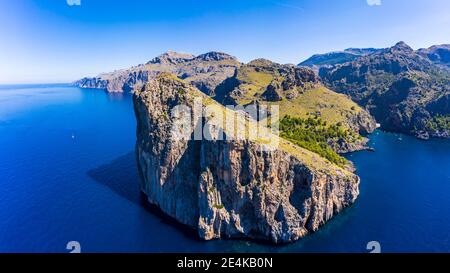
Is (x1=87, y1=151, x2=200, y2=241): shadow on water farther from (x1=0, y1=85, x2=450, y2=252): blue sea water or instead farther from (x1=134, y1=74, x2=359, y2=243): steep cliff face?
(x1=134, y1=74, x2=359, y2=243): steep cliff face

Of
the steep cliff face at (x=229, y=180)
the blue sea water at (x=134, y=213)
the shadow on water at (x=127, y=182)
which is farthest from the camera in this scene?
the shadow on water at (x=127, y=182)

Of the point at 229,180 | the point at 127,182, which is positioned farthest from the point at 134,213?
the point at 229,180

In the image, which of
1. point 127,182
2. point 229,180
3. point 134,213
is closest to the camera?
point 229,180

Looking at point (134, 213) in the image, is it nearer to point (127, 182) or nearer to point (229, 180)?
point (127, 182)

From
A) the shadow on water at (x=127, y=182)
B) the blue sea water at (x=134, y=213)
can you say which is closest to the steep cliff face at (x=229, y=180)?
the shadow on water at (x=127, y=182)

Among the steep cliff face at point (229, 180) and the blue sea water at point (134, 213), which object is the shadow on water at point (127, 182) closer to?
the blue sea water at point (134, 213)

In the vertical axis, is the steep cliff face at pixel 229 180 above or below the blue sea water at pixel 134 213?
above
